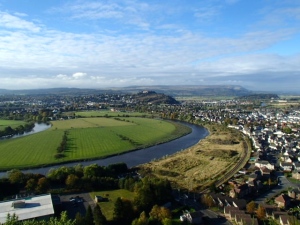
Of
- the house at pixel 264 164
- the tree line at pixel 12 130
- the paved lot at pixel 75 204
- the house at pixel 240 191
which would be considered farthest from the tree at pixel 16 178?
the tree line at pixel 12 130

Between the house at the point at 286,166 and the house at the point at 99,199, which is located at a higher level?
the house at the point at 99,199

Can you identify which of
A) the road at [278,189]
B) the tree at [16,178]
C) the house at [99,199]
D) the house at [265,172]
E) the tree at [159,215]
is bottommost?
the road at [278,189]

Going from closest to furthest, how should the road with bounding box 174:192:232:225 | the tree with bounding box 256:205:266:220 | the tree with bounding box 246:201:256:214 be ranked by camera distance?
the road with bounding box 174:192:232:225 < the tree with bounding box 256:205:266:220 < the tree with bounding box 246:201:256:214

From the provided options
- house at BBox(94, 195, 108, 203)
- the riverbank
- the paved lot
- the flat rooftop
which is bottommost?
the riverbank

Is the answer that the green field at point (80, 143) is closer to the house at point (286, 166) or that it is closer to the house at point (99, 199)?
the house at point (99, 199)

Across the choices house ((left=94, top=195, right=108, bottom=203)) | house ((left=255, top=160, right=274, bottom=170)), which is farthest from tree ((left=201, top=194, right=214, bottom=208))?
house ((left=255, top=160, right=274, bottom=170))

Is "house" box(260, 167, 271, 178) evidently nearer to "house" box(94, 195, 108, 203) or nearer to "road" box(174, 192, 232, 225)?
"road" box(174, 192, 232, 225)

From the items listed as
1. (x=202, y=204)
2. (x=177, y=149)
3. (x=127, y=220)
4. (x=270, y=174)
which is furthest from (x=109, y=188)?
(x=177, y=149)
